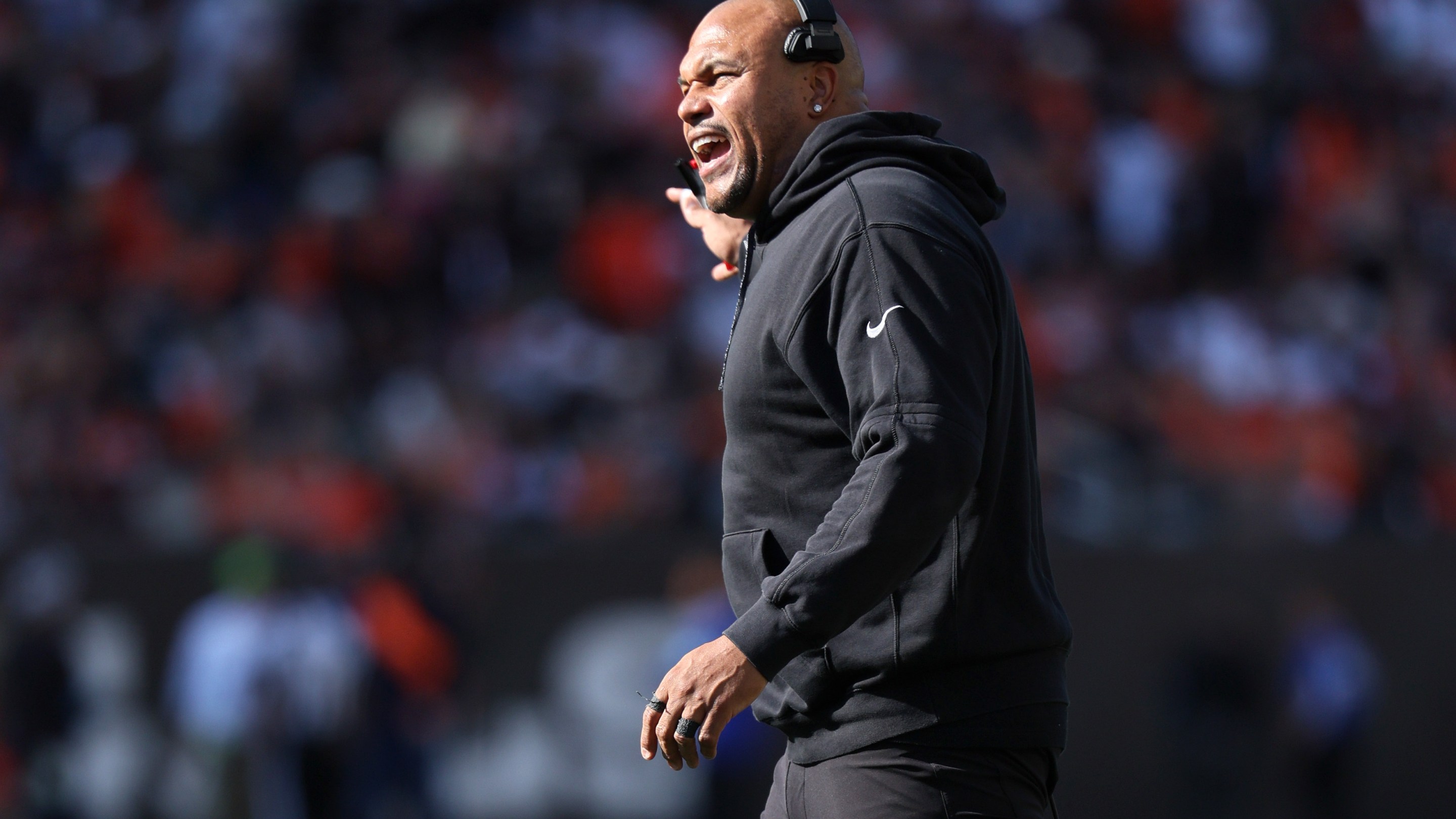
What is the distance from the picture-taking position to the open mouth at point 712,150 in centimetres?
278

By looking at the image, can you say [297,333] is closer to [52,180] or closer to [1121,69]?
[52,180]

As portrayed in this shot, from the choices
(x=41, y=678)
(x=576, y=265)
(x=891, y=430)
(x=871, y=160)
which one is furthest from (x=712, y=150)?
(x=576, y=265)

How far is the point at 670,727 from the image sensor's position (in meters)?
2.26

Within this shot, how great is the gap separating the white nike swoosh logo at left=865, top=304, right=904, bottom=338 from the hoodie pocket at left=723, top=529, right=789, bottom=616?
1.29 feet

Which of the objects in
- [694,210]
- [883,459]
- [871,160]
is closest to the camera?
[883,459]

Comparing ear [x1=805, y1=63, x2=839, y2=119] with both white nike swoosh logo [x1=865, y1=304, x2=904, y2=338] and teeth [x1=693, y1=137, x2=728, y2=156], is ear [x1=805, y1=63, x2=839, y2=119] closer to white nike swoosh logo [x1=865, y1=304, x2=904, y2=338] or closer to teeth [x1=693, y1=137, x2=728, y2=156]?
teeth [x1=693, y1=137, x2=728, y2=156]

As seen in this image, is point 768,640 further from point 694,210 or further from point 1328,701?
point 1328,701

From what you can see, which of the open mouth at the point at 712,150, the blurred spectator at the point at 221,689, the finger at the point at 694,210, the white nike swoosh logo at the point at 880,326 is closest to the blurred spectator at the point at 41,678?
the blurred spectator at the point at 221,689

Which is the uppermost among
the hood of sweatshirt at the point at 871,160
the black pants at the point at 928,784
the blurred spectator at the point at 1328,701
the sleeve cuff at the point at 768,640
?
the hood of sweatshirt at the point at 871,160

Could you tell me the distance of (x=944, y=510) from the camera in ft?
7.31

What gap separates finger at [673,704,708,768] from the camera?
7.36 feet

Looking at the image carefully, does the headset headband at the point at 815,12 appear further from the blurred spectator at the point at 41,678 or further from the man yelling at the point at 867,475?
the blurred spectator at the point at 41,678

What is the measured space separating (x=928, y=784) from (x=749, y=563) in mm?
428

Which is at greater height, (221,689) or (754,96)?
(754,96)
